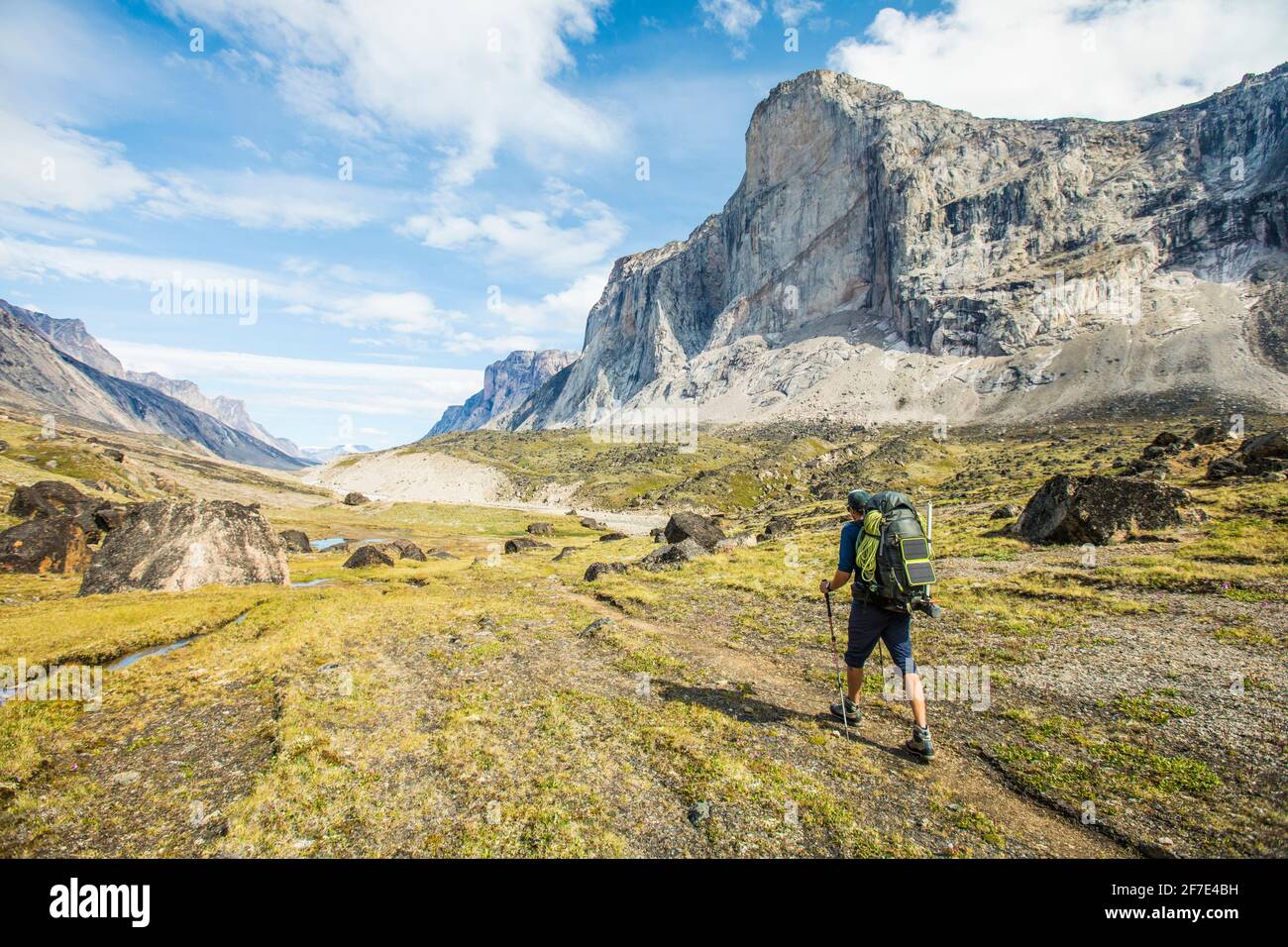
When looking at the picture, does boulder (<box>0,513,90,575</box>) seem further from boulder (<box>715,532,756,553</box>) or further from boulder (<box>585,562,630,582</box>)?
boulder (<box>715,532,756,553</box>)

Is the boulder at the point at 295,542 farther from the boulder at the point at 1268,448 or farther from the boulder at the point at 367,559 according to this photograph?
the boulder at the point at 1268,448

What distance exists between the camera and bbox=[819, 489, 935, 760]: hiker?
33.3 ft

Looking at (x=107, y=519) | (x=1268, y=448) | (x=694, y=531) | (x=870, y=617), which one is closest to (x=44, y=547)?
(x=107, y=519)

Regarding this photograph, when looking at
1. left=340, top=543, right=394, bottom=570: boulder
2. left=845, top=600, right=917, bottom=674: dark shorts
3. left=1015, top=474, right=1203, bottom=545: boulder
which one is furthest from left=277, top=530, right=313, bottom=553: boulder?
left=1015, top=474, right=1203, bottom=545: boulder

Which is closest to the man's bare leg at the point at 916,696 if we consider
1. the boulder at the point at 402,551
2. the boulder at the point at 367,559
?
the boulder at the point at 367,559

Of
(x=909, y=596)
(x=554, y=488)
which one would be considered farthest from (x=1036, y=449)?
(x=909, y=596)

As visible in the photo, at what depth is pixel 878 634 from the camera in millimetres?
10867

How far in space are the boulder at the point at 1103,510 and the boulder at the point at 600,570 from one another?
2357 cm

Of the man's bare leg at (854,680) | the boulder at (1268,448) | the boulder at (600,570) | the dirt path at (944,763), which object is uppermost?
the boulder at (1268,448)

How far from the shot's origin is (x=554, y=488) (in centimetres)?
14575

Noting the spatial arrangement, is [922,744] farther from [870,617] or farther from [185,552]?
[185,552]

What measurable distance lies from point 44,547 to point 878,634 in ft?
173

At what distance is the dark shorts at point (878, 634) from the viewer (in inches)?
413
